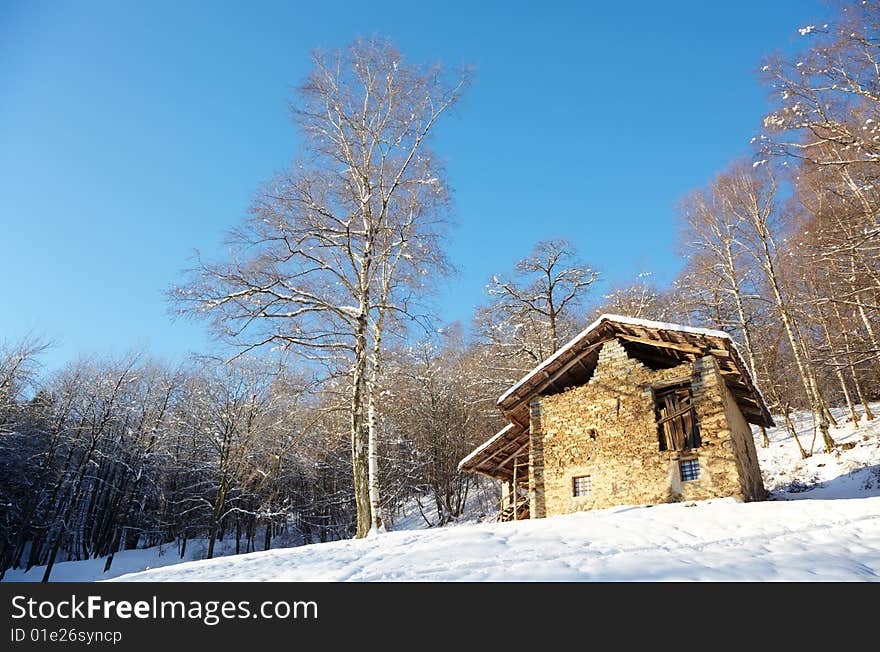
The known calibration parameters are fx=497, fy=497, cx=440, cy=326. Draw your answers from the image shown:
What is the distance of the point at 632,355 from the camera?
14414 millimetres

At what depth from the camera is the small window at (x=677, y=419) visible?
1234 centimetres

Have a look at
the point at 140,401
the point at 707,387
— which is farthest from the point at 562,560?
the point at 140,401

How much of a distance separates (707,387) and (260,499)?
28.0 metres

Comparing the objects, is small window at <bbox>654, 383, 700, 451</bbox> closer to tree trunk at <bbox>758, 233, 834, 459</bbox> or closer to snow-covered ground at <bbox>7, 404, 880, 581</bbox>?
snow-covered ground at <bbox>7, 404, 880, 581</bbox>

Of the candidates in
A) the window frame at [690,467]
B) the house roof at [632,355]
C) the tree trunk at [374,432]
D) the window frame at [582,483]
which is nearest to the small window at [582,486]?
the window frame at [582,483]

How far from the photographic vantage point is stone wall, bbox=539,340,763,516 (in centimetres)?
1177

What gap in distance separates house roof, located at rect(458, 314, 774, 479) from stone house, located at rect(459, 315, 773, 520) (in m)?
0.03

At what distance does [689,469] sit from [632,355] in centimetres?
356

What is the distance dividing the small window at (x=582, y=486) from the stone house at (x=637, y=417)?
0.03 metres

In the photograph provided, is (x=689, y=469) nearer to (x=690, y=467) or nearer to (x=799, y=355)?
(x=690, y=467)

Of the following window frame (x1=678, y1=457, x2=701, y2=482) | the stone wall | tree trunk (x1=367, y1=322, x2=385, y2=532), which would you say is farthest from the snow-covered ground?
tree trunk (x1=367, y1=322, x2=385, y2=532)
